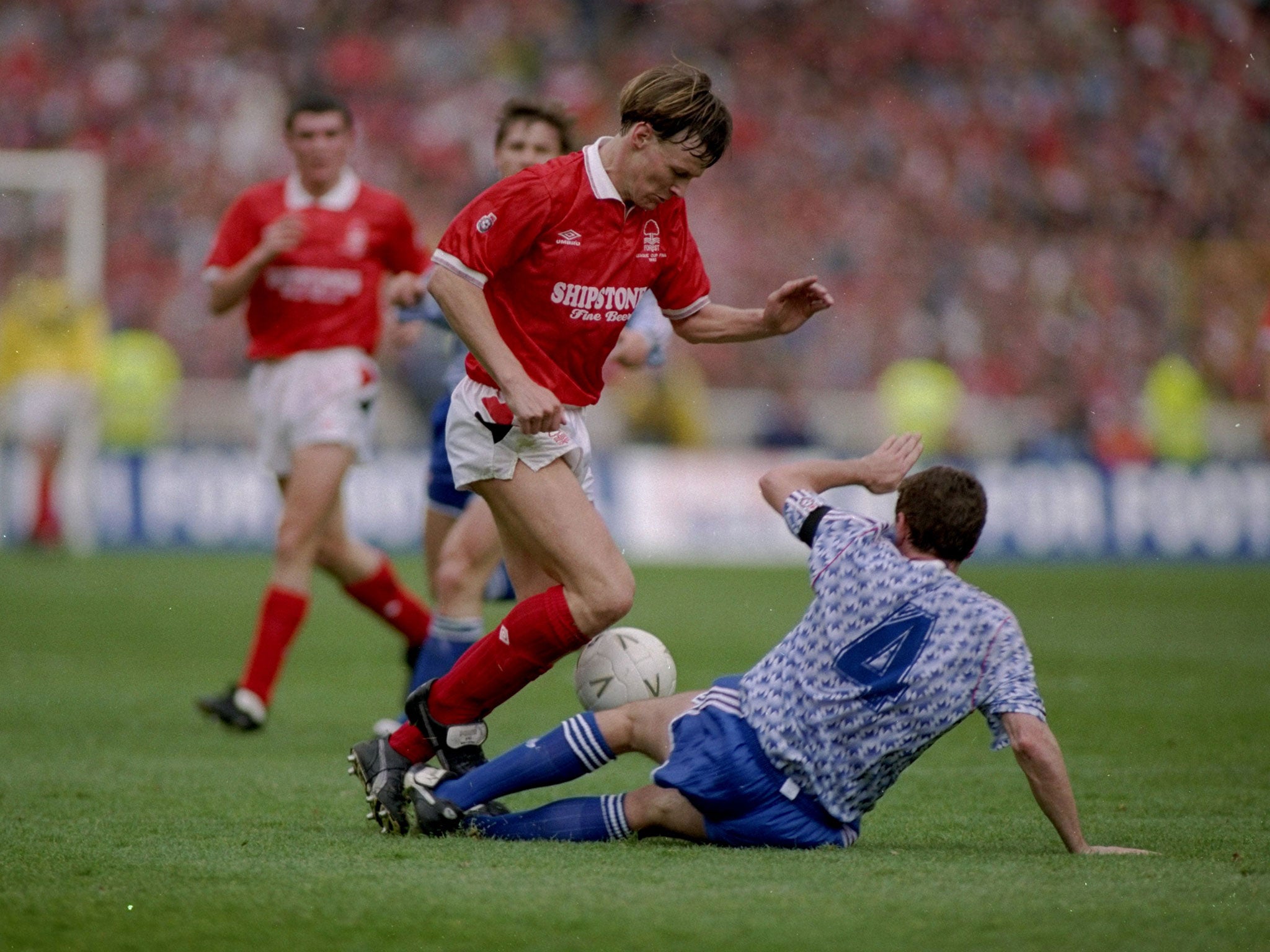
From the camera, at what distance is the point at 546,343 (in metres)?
4.68

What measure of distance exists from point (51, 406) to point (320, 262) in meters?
9.37

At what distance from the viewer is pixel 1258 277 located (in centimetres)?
2145

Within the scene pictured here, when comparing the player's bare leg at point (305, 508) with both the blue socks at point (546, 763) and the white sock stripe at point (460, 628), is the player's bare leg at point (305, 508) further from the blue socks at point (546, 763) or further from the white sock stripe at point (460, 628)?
the blue socks at point (546, 763)

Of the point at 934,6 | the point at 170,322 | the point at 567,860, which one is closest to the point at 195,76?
the point at 170,322

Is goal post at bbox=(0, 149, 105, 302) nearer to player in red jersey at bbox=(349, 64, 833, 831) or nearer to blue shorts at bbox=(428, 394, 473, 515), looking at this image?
blue shorts at bbox=(428, 394, 473, 515)

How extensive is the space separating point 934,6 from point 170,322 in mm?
10738

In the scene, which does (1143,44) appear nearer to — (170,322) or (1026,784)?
(170,322)

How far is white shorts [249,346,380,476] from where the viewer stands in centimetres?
697

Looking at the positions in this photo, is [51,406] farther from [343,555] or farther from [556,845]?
[556,845]

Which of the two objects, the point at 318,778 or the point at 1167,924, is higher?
the point at 1167,924

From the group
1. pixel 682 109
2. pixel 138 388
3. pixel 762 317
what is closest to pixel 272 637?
pixel 762 317

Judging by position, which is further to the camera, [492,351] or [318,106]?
[318,106]

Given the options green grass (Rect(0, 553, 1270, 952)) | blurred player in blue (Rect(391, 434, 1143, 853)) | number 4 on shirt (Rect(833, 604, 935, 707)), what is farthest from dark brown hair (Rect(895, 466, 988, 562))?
green grass (Rect(0, 553, 1270, 952))

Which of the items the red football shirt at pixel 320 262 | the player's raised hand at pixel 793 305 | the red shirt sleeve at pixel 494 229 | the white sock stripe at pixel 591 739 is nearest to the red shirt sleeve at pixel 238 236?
the red football shirt at pixel 320 262
